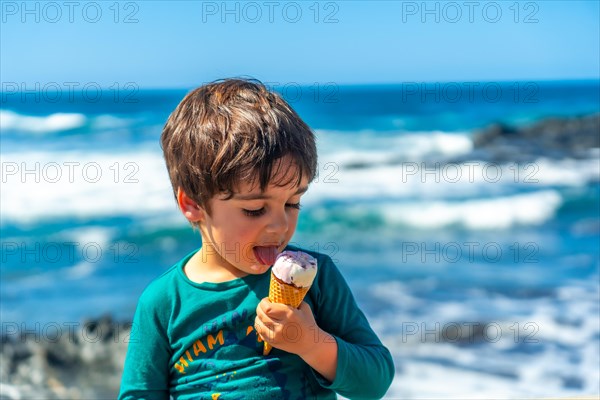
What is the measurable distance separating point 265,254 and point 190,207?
0.84 ft

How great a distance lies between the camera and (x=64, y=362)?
5770mm

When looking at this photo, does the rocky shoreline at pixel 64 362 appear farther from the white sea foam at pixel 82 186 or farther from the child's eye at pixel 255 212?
the white sea foam at pixel 82 186

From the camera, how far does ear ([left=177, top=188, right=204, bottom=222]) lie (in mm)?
2100

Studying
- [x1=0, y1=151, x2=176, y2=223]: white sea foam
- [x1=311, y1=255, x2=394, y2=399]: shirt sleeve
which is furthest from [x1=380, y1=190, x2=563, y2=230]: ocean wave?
[x1=311, y1=255, x2=394, y2=399]: shirt sleeve

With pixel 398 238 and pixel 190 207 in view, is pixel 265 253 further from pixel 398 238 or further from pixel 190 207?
pixel 398 238

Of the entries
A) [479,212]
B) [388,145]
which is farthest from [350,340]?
[388,145]

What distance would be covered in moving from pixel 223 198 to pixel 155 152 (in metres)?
14.3

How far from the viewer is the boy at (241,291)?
1.93m

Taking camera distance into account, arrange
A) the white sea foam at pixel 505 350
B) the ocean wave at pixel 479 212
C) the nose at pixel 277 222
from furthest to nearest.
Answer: the ocean wave at pixel 479 212 → the white sea foam at pixel 505 350 → the nose at pixel 277 222

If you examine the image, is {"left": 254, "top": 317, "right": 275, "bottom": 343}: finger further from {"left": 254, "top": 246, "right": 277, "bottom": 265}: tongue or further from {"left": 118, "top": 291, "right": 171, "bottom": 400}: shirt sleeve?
{"left": 118, "top": 291, "right": 171, "bottom": 400}: shirt sleeve

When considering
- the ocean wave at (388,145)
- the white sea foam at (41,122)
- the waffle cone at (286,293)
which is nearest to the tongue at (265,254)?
the waffle cone at (286,293)

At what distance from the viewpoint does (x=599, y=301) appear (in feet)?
21.9

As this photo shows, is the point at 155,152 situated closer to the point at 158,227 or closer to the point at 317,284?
the point at 158,227

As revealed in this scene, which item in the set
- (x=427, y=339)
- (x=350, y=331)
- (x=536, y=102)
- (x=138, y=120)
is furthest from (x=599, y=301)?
(x=536, y=102)
